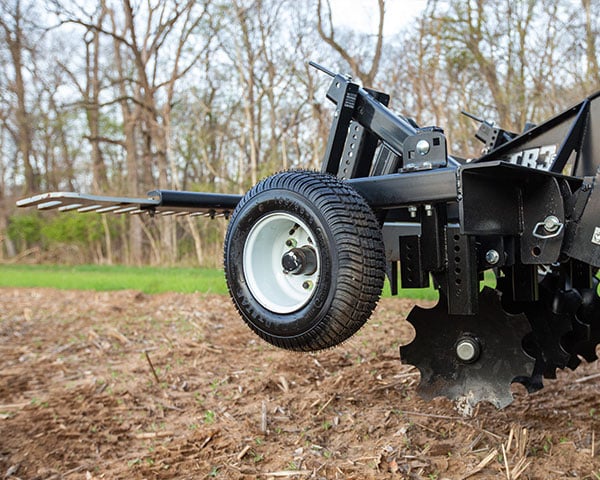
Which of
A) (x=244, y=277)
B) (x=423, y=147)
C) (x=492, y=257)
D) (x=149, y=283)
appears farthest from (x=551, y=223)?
(x=149, y=283)

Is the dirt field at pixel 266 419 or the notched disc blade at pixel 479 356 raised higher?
the notched disc blade at pixel 479 356

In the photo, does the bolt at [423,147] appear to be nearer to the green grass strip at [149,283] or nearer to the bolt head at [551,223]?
the bolt head at [551,223]

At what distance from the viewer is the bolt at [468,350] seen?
2863mm

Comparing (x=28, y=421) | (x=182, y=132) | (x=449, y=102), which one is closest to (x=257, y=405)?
(x=28, y=421)

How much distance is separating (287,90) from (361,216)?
604 inches

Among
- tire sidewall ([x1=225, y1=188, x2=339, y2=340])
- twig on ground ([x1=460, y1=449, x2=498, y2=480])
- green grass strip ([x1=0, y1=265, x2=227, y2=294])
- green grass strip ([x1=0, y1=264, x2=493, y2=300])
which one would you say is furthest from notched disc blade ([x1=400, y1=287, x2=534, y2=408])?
green grass strip ([x1=0, y1=265, x2=227, y2=294])

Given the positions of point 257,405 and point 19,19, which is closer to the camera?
point 257,405

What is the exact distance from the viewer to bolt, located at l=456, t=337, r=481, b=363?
286cm

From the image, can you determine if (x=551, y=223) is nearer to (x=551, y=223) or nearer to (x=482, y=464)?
(x=551, y=223)

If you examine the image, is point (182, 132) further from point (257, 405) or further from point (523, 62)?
point (257, 405)

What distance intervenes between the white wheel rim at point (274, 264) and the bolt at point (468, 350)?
942 mm

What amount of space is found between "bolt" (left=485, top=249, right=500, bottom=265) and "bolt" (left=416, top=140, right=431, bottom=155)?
1.52 feet

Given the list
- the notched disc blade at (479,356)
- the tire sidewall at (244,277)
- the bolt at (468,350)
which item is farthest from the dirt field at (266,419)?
the tire sidewall at (244,277)

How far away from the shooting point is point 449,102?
12172 millimetres
